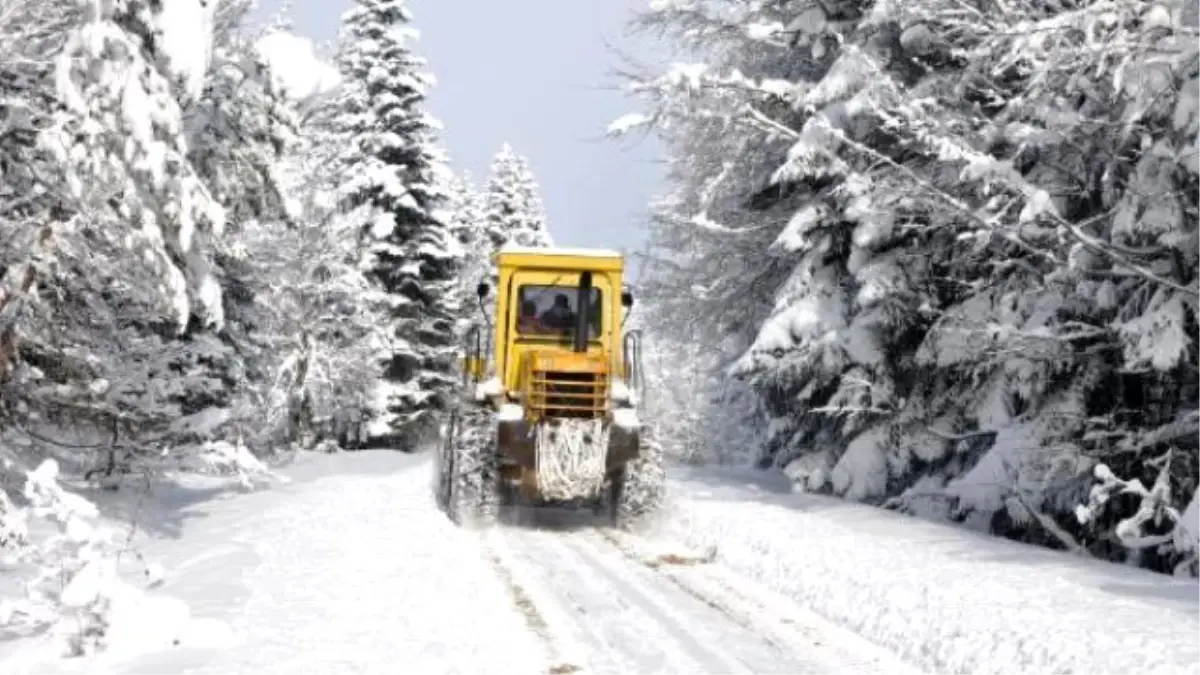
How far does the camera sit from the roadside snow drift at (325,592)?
690 centimetres

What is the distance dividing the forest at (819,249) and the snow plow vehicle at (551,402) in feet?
7.75

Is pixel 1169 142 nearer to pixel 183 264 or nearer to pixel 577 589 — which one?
pixel 577 589

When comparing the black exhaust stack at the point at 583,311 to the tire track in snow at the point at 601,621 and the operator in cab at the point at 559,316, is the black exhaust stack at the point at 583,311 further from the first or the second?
the tire track in snow at the point at 601,621

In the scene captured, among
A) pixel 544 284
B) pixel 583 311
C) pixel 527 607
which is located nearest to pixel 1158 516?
pixel 527 607

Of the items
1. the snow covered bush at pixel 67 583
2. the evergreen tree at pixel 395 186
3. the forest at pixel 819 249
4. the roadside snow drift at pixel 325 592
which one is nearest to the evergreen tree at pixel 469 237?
the evergreen tree at pixel 395 186

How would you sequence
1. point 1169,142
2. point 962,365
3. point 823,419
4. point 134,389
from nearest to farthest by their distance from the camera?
point 1169,142, point 134,389, point 962,365, point 823,419

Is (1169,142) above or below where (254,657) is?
above

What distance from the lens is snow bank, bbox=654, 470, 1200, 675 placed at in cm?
730

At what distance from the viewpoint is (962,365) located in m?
14.2

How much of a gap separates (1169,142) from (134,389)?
33.4ft

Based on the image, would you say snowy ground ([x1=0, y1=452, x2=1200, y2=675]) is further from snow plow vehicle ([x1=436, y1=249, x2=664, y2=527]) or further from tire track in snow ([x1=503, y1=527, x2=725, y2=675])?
snow plow vehicle ([x1=436, y1=249, x2=664, y2=527])

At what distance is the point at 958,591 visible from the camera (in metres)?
9.02

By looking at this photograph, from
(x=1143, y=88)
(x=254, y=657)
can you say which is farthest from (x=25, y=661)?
(x=1143, y=88)

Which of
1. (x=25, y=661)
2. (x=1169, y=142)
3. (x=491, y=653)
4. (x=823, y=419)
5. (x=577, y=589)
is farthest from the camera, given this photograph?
(x=823, y=419)
